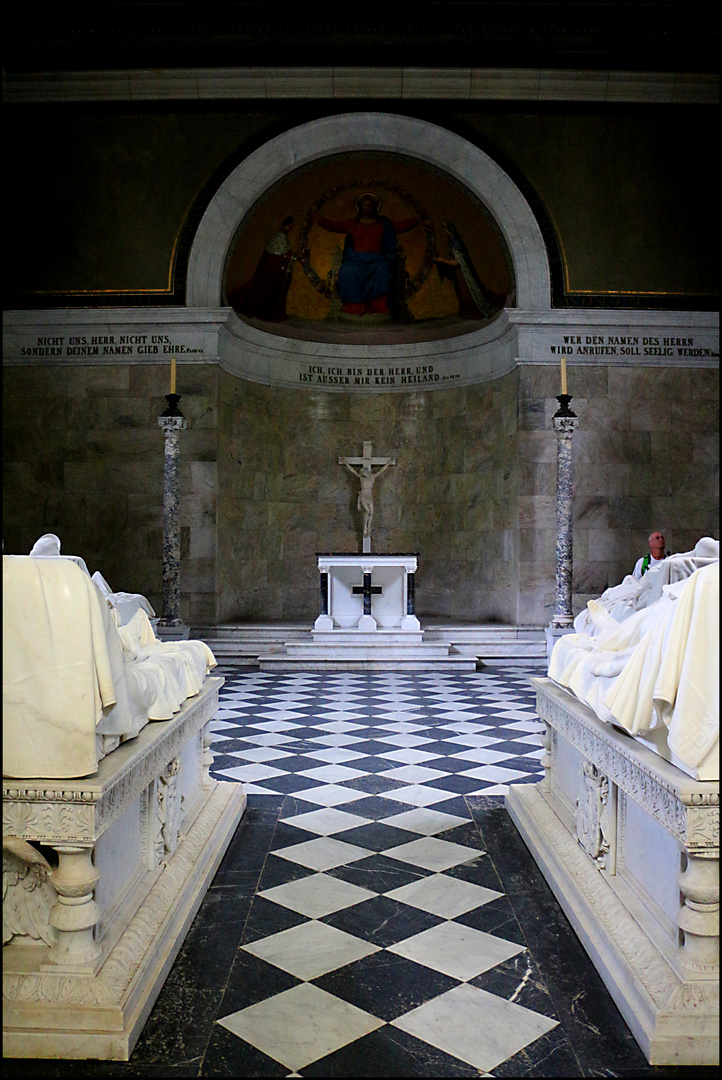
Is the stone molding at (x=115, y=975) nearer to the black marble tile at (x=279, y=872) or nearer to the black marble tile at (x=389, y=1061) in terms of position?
the black marble tile at (x=279, y=872)

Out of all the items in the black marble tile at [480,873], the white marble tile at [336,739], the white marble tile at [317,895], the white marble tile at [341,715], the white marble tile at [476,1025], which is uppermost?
the white marble tile at [476,1025]

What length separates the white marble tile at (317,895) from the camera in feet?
10.5

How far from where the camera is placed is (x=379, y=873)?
358 centimetres

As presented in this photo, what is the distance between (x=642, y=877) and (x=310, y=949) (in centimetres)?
121

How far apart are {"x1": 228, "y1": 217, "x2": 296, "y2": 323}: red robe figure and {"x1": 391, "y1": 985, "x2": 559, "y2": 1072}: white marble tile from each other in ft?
39.5

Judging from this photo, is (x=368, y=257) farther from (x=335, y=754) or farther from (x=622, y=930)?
(x=622, y=930)

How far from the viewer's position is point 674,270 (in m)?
12.1

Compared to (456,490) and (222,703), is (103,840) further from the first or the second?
(456,490)

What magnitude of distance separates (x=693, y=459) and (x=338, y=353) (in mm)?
6351

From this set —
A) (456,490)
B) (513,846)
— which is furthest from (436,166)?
(513,846)

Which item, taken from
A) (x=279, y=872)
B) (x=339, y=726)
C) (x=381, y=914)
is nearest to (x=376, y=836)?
(x=279, y=872)

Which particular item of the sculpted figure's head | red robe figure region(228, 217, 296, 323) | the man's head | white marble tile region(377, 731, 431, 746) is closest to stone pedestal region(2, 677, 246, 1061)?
white marble tile region(377, 731, 431, 746)

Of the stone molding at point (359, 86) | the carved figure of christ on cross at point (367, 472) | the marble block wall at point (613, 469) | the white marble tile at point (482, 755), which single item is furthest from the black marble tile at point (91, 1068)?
the stone molding at point (359, 86)

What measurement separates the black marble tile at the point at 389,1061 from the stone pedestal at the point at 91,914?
0.58 meters
